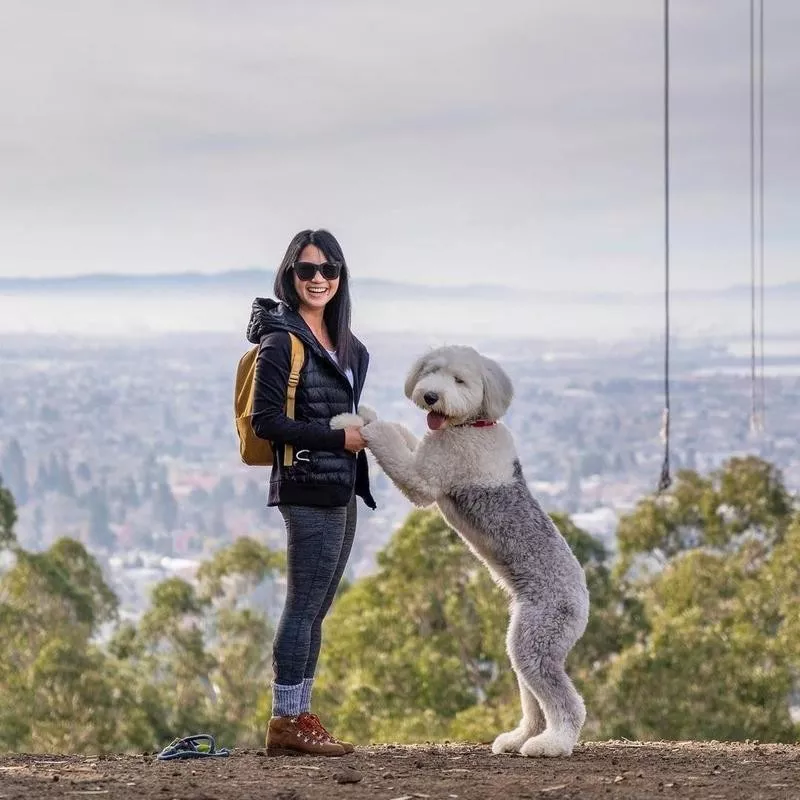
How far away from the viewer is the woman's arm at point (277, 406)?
661cm

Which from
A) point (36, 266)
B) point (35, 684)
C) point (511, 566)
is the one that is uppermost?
point (36, 266)

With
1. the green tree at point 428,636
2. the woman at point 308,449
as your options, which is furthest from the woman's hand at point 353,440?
the green tree at point 428,636

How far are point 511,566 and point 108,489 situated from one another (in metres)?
33.3

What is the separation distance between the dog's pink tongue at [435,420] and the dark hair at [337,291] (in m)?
0.42

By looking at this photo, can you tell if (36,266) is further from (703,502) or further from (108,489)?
(703,502)

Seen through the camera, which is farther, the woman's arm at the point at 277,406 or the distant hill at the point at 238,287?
the distant hill at the point at 238,287

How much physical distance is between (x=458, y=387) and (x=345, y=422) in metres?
0.50

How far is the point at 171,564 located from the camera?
114ft

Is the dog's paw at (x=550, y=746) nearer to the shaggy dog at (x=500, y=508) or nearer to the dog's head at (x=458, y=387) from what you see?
the shaggy dog at (x=500, y=508)

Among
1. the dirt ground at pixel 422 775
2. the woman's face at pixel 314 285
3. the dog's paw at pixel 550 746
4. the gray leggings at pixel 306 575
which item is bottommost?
the dirt ground at pixel 422 775

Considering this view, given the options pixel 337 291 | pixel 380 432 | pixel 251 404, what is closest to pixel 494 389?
pixel 380 432

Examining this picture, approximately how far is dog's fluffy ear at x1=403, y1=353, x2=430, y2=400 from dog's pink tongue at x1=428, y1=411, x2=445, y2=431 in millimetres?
132

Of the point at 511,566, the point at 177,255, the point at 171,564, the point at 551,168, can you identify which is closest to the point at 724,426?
the point at 551,168

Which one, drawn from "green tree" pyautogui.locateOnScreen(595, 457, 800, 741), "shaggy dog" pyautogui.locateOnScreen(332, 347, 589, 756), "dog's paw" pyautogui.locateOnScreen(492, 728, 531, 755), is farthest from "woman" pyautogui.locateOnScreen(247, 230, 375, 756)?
"green tree" pyautogui.locateOnScreen(595, 457, 800, 741)
